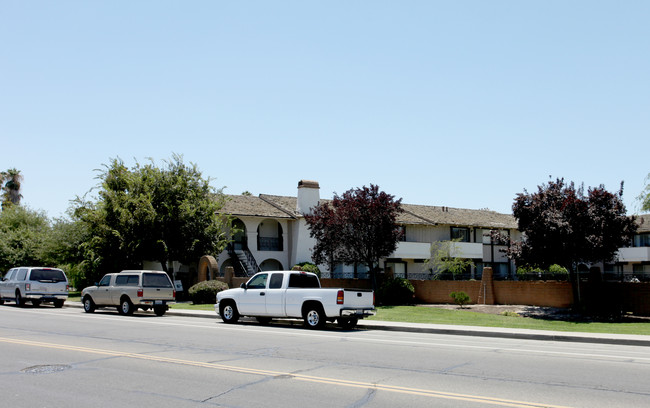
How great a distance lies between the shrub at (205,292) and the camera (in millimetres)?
31547

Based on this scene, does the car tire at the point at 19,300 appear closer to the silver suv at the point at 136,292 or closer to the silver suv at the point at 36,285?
the silver suv at the point at 36,285

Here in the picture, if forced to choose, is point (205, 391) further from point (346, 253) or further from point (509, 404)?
point (346, 253)

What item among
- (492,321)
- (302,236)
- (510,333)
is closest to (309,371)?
(510,333)

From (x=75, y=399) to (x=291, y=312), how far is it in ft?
37.3

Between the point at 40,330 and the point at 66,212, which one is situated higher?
the point at 66,212

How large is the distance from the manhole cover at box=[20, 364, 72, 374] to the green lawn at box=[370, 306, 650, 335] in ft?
44.7

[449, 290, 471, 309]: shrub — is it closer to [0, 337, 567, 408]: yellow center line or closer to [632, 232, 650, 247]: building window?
[0, 337, 567, 408]: yellow center line

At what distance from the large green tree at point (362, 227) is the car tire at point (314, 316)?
12.6 meters

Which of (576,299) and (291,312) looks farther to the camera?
(576,299)

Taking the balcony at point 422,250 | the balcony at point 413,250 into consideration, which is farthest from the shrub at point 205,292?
the balcony at point 413,250

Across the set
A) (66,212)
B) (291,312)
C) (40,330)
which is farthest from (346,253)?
(66,212)

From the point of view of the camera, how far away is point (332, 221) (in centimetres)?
3164

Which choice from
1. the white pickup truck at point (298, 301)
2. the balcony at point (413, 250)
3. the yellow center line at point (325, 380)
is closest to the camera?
the yellow center line at point (325, 380)

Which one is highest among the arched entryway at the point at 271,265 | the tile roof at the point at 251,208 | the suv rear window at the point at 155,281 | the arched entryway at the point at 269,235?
the tile roof at the point at 251,208
